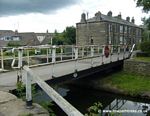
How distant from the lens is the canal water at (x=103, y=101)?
→ 45.3ft

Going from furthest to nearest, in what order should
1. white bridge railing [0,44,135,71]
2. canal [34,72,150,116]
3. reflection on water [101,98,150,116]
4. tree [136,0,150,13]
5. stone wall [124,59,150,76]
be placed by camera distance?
tree [136,0,150,13], stone wall [124,59,150,76], canal [34,72,150,116], reflection on water [101,98,150,116], white bridge railing [0,44,135,71]

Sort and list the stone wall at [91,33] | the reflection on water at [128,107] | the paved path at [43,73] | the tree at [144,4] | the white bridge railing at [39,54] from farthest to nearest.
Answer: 1. the stone wall at [91,33]
2. the tree at [144,4]
3. the reflection on water at [128,107]
4. the white bridge railing at [39,54]
5. the paved path at [43,73]

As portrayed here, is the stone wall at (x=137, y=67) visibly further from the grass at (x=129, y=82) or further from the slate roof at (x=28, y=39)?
the slate roof at (x=28, y=39)

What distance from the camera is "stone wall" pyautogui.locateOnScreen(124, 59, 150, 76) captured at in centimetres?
A: 2173

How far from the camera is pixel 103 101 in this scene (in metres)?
16.5

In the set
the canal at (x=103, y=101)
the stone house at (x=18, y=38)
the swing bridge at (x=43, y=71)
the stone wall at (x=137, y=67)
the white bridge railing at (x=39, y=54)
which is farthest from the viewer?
the stone house at (x=18, y=38)

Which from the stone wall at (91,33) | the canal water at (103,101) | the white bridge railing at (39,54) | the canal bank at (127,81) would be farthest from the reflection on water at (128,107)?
the stone wall at (91,33)

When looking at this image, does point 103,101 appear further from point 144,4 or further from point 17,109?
point 144,4

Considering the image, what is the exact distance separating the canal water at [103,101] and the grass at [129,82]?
0.95 metres

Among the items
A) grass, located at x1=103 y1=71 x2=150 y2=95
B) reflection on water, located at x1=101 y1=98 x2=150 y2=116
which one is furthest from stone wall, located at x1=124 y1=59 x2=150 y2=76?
reflection on water, located at x1=101 y1=98 x2=150 y2=116

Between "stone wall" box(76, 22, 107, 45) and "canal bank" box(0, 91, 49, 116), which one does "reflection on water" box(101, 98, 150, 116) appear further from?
"stone wall" box(76, 22, 107, 45)

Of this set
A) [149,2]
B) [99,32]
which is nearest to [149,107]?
[149,2]

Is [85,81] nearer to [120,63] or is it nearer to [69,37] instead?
[120,63]

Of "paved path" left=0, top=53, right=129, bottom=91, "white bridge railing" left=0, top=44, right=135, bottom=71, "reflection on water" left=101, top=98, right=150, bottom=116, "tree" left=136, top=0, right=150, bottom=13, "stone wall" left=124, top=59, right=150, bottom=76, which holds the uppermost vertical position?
"tree" left=136, top=0, right=150, bottom=13
